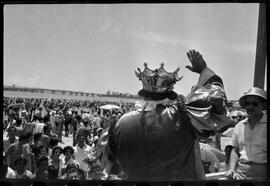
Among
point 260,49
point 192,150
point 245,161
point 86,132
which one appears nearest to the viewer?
point 260,49

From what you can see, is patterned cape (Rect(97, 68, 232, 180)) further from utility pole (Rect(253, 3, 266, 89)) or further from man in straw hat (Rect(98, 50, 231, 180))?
utility pole (Rect(253, 3, 266, 89))

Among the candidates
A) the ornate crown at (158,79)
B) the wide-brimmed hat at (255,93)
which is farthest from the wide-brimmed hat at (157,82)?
the wide-brimmed hat at (255,93)

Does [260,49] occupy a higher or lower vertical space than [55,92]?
higher

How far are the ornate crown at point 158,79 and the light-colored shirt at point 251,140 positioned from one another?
1.81 ft

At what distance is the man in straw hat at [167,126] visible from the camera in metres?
2.62

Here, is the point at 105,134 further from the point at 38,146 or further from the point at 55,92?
the point at 38,146

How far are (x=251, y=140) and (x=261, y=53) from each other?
0.72 meters

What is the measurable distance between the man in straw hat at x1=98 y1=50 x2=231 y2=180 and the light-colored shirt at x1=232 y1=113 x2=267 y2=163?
186 millimetres

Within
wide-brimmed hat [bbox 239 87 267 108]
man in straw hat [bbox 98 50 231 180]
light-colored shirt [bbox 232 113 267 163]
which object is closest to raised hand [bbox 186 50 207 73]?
man in straw hat [bbox 98 50 231 180]

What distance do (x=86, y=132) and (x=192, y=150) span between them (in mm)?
2342

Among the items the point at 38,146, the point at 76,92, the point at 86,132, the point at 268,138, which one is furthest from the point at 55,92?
the point at 86,132

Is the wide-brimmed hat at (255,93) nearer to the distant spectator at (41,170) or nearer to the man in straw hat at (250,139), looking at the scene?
the man in straw hat at (250,139)

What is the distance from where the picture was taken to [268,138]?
73.7 inches

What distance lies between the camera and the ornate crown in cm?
274
